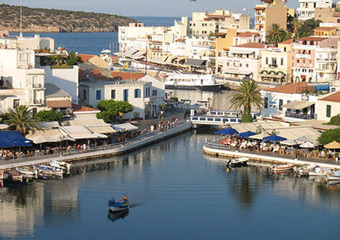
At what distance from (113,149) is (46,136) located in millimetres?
4895

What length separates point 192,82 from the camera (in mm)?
106375

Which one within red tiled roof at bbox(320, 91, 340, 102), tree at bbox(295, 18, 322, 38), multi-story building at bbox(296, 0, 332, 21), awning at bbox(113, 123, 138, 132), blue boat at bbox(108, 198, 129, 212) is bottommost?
blue boat at bbox(108, 198, 129, 212)

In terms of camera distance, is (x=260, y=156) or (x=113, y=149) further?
(x=113, y=149)

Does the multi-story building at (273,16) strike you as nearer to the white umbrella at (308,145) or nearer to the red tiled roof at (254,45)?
the red tiled roof at (254,45)

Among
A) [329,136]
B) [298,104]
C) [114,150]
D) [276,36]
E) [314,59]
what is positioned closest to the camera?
[329,136]

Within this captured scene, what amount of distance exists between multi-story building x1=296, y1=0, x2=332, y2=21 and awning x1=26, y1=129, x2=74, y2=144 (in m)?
85.5

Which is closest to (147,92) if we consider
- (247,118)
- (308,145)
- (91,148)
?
(247,118)

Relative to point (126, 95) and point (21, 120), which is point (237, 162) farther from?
point (126, 95)

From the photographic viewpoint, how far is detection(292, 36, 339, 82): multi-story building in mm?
96562

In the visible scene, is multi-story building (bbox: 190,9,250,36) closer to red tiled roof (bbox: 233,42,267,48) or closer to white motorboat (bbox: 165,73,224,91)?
red tiled roof (bbox: 233,42,267,48)

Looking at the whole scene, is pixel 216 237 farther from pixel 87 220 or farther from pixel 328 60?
pixel 328 60

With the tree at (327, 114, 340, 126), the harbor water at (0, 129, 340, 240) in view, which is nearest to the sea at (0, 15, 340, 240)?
the harbor water at (0, 129, 340, 240)

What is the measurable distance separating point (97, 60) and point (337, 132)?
37.2 meters

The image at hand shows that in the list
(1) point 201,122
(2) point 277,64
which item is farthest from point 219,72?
(1) point 201,122
